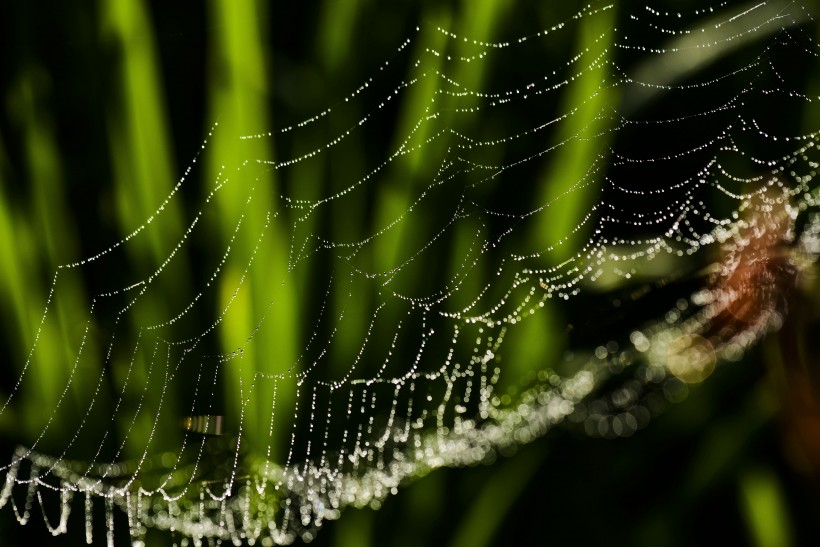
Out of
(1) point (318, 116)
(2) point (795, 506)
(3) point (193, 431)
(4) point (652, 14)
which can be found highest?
(4) point (652, 14)

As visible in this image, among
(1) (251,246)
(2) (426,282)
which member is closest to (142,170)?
(1) (251,246)

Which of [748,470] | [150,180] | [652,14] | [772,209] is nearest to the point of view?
[748,470]

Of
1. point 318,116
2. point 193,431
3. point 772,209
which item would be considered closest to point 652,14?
point 772,209

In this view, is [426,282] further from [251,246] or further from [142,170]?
[142,170]

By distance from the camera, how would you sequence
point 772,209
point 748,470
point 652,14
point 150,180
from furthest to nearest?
point 652,14
point 772,209
point 150,180
point 748,470

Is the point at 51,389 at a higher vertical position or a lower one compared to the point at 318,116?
lower

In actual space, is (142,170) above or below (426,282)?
above

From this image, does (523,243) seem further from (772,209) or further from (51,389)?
(51,389)

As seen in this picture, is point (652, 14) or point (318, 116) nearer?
point (318, 116)
